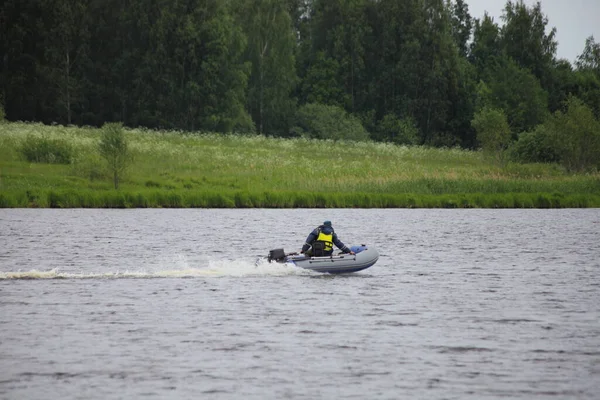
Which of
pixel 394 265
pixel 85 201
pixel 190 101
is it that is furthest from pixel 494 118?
pixel 394 265

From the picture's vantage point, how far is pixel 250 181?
6906cm

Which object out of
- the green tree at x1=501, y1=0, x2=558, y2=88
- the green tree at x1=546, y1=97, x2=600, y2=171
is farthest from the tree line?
the green tree at x1=546, y1=97, x2=600, y2=171

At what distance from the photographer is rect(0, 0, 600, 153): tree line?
10825 cm

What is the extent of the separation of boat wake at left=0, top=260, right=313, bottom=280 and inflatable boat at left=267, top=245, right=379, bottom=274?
0.70 m

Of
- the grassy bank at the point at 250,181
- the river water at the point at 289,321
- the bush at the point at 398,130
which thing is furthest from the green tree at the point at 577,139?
the river water at the point at 289,321

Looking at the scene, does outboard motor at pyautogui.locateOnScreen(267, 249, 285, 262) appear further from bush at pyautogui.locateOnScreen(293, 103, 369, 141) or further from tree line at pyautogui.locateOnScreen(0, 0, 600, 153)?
bush at pyautogui.locateOnScreen(293, 103, 369, 141)

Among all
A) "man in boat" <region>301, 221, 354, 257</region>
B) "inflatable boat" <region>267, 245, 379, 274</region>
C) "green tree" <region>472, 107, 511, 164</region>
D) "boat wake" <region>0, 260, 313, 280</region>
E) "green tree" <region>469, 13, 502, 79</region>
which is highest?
"green tree" <region>469, 13, 502, 79</region>

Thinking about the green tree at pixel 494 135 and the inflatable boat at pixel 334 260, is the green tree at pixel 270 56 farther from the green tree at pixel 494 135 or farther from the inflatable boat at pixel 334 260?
the inflatable boat at pixel 334 260

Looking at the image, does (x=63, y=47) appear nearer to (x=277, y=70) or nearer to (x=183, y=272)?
(x=277, y=70)

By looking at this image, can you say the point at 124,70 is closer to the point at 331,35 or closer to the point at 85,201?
the point at 331,35

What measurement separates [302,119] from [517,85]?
26.0 m

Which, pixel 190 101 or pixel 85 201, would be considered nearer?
pixel 85 201

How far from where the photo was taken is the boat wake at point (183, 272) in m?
32.4

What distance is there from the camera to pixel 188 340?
22.6 meters
